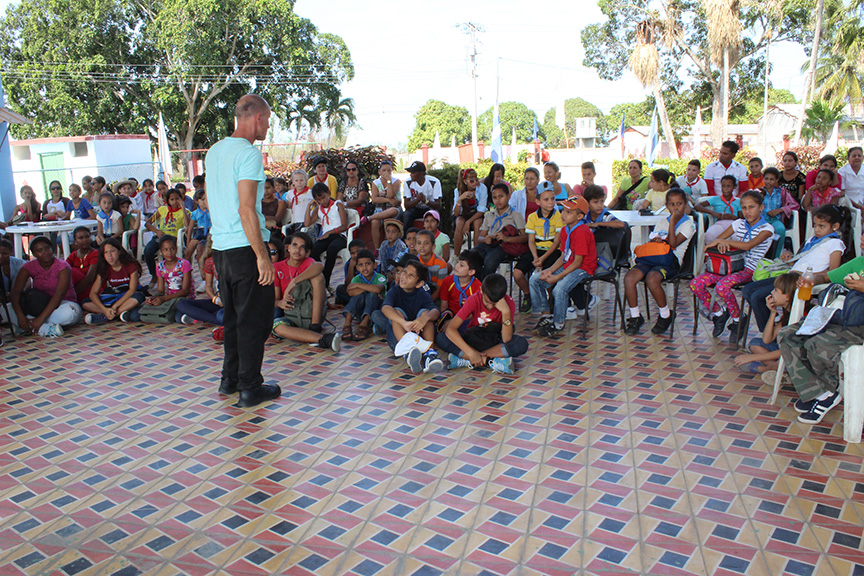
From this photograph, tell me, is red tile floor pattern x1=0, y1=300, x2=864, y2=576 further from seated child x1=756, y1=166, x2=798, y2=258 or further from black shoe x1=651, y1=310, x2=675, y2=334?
seated child x1=756, y1=166, x2=798, y2=258

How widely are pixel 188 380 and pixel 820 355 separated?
13.5ft

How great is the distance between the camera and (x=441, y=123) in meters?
72.6

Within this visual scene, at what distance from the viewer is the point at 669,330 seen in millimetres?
5535

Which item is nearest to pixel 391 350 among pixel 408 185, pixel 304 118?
pixel 408 185

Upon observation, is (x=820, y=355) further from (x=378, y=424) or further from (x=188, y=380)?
(x=188, y=380)

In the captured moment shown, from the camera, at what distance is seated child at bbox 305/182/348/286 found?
7.16 metres

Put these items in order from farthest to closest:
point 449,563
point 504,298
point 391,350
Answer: point 391,350 < point 504,298 < point 449,563

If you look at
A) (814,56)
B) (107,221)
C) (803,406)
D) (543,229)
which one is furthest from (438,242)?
(814,56)

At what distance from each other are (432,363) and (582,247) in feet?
5.51

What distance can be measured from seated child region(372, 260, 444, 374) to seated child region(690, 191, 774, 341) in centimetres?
220

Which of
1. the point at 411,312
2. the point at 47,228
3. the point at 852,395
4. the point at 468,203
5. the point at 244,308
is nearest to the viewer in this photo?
the point at 852,395

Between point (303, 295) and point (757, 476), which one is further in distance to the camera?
point (303, 295)

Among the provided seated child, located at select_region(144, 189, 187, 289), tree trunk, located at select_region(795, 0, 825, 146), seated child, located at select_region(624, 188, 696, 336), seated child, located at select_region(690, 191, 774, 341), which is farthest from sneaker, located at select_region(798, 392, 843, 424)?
tree trunk, located at select_region(795, 0, 825, 146)

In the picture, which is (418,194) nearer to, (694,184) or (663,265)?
(694,184)
